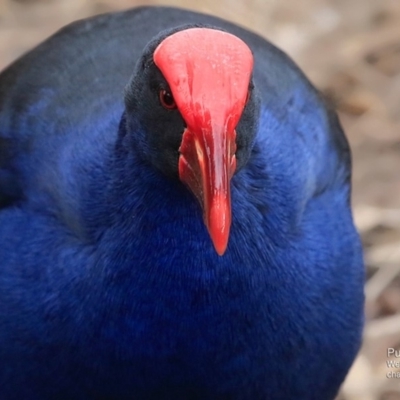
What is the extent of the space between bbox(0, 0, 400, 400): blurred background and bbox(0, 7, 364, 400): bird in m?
0.71

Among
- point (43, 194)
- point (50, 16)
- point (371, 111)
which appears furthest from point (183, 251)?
point (50, 16)

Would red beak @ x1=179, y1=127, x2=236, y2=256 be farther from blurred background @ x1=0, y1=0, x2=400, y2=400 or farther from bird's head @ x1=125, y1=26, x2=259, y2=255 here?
blurred background @ x1=0, y1=0, x2=400, y2=400

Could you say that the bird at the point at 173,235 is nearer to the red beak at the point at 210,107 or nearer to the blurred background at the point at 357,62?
the red beak at the point at 210,107

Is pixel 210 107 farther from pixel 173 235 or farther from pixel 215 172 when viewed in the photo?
pixel 173 235

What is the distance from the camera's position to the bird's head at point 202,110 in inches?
49.9

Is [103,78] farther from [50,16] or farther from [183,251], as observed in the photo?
[50,16]

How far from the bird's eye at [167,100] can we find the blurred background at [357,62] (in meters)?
1.32

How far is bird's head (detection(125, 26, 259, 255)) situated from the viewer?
4.16ft

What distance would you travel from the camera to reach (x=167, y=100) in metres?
1.32

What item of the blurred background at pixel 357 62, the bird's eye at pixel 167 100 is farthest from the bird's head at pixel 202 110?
the blurred background at pixel 357 62

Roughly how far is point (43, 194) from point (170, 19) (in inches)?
21.9

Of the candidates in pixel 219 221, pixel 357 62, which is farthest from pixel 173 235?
A: pixel 357 62

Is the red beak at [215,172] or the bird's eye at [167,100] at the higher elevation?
the bird's eye at [167,100]

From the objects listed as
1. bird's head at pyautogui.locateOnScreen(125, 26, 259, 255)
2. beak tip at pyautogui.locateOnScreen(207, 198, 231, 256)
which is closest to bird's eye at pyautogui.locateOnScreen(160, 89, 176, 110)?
bird's head at pyautogui.locateOnScreen(125, 26, 259, 255)
